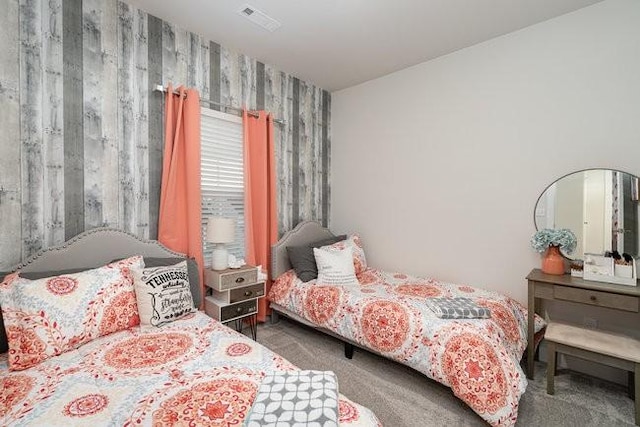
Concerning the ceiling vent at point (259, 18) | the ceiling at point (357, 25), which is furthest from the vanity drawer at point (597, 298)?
the ceiling vent at point (259, 18)

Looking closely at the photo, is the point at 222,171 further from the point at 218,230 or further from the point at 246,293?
the point at 246,293

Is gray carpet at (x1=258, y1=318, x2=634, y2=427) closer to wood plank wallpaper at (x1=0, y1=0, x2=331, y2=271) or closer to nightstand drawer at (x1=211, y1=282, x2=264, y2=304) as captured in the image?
nightstand drawer at (x1=211, y1=282, x2=264, y2=304)

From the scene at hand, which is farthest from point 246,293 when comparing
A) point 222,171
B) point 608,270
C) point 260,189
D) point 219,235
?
point 608,270

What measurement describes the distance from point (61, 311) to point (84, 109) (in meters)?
1.40

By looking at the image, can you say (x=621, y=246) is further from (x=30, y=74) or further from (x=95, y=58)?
(x=30, y=74)

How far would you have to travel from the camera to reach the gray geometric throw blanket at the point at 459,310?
1959 millimetres

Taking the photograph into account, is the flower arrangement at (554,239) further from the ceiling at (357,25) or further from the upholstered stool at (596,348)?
the ceiling at (357,25)

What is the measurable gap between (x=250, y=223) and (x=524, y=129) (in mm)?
2648

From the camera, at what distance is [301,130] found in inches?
144

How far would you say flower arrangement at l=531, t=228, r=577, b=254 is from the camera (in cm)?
225

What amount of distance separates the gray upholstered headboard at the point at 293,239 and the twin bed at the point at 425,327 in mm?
12

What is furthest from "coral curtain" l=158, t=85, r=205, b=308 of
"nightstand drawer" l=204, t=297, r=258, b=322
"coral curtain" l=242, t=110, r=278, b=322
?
"coral curtain" l=242, t=110, r=278, b=322

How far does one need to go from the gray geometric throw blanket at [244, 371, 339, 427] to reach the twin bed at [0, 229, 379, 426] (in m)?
0.06

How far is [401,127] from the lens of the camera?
3.35 m
